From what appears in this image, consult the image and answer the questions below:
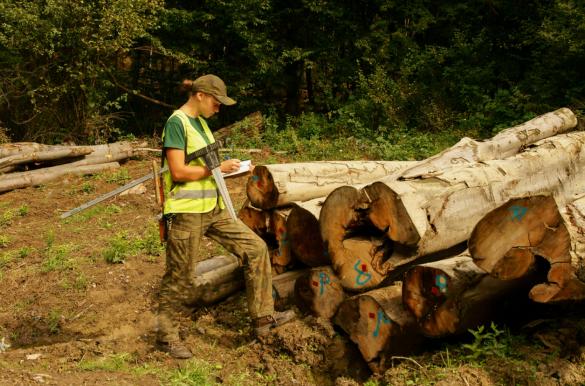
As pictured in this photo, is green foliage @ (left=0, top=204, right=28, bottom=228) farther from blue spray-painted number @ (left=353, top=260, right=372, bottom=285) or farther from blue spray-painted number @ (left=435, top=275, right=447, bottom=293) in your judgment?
blue spray-painted number @ (left=435, top=275, right=447, bottom=293)

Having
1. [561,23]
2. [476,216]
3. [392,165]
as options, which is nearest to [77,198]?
[392,165]

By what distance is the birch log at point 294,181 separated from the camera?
573cm

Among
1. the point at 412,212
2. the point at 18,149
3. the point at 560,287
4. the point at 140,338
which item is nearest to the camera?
the point at 560,287

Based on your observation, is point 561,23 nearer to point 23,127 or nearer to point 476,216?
point 476,216

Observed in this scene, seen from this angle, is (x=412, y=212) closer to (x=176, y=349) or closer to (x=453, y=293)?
(x=453, y=293)

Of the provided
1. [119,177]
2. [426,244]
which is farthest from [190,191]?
[119,177]

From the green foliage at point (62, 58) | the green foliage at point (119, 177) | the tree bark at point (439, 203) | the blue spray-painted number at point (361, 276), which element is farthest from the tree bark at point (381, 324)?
the green foliage at point (62, 58)

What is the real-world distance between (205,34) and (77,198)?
6.69 meters

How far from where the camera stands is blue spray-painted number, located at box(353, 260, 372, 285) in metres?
4.83

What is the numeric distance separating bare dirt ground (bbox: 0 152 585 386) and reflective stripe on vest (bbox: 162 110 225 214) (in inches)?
48.0

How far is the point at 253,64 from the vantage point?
53.0 feet

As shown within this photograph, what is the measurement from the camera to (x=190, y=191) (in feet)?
16.1

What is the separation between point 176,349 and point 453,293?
2270 millimetres

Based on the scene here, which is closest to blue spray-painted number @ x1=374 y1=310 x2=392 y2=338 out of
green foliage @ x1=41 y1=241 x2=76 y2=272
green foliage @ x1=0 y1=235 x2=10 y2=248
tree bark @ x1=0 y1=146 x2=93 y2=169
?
green foliage @ x1=41 y1=241 x2=76 y2=272
